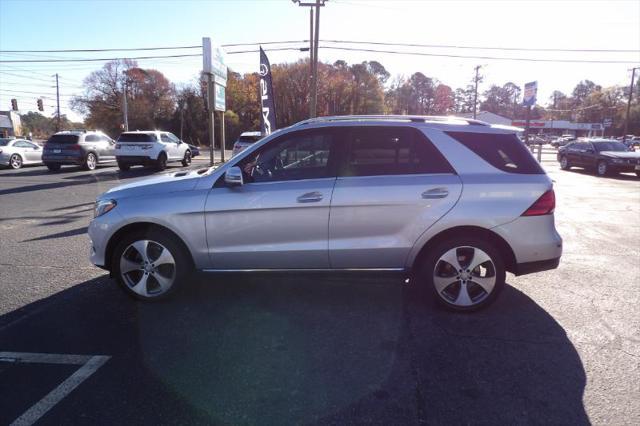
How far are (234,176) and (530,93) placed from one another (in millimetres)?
21634

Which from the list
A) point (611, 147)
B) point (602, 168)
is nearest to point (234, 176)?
point (602, 168)

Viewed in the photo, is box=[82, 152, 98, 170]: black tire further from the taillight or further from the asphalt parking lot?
the taillight

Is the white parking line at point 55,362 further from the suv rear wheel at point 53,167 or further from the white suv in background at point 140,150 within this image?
the suv rear wheel at point 53,167

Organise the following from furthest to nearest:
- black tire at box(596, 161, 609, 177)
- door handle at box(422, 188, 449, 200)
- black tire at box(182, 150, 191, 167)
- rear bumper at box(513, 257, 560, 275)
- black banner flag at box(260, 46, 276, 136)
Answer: black tire at box(182, 150, 191, 167) → black tire at box(596, 161, 609, 177) → black banner flag at box(260, 46, 276, 136) → rear bumper at box(513, 257, 560, 275) → door handle at box(422, 188, 449, 200)

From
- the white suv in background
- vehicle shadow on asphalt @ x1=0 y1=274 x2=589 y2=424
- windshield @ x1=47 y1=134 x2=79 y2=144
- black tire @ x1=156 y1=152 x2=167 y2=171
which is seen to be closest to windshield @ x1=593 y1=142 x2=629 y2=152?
vehicle shadow on asphalt @ x1=0 y1=274 x2=589 y2=424

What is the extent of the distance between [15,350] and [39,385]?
0.68m

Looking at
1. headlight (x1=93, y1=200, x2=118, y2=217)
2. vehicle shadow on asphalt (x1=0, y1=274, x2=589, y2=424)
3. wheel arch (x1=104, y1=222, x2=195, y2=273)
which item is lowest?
vehicle shadow on asphalt (x1=0, y1=274, x2=589, y2=424)

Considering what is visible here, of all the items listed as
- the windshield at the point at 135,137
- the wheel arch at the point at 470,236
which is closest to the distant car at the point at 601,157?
the wheel arch at the point at 470,236

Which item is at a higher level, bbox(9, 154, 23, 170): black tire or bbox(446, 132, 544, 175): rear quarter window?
bbox(446, 132, 544, 175): rear quarter window

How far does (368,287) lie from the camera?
483 cm

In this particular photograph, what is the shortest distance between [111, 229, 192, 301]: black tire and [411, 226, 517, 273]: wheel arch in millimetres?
2236

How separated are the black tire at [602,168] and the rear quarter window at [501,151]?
1760 centimetres

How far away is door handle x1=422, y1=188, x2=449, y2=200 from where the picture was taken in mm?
3943

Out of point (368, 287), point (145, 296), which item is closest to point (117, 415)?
point (145, 296)
